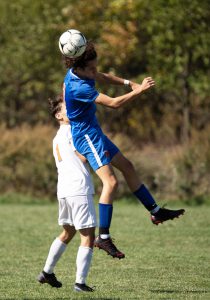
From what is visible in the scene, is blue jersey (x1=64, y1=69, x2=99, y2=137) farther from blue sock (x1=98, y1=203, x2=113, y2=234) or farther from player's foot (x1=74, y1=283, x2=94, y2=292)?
player's foot (x1=74, y1=283, x2=94, y2=292)

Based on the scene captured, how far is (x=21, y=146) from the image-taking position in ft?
81.5

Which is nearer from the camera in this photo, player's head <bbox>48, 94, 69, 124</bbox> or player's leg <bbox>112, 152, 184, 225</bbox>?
player's head <bbox>48, 94, 69, 124</bbox>

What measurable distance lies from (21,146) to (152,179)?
3753 millimetres

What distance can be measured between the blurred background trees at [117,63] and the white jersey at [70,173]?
1662 cm

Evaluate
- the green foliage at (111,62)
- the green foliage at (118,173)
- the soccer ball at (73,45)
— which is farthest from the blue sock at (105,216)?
the green foliage at (111,62)

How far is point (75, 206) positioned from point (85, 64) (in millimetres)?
1409

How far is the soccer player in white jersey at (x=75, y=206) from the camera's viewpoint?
8.90m

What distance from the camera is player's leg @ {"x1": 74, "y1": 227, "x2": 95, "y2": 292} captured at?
29.2 feet

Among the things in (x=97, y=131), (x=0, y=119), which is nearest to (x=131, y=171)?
(x=97, y=131)

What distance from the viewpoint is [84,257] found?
891cm

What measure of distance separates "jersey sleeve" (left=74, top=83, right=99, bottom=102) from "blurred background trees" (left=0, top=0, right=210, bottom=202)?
16607 mm

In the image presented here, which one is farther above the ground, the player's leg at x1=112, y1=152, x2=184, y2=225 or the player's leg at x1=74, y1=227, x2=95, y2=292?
the player's leg at x1=112, y1=152, x2=184, y2=225

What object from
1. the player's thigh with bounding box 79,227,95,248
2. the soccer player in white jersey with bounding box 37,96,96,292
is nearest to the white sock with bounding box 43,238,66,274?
the soccer player in white jersey with bounding box 37,96,96,292

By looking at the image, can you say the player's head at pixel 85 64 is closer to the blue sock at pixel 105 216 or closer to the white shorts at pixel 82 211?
the white shorts at pixel 82 211
